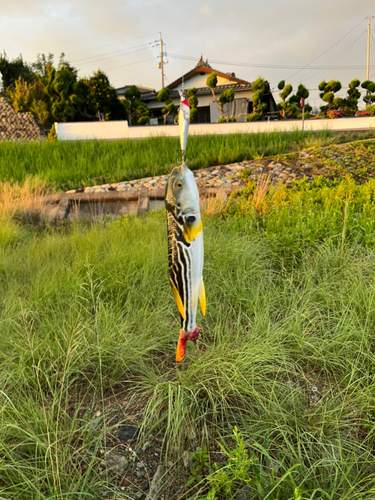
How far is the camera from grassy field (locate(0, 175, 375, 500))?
129 cm

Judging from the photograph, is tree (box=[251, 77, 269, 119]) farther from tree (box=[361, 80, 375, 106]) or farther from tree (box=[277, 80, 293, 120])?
tree (box=[361, 80, 375, 106])

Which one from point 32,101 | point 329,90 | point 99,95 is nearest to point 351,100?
point 329,90

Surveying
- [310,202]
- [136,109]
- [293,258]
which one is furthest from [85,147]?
[136,109]

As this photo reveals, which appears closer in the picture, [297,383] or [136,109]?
[297,383]

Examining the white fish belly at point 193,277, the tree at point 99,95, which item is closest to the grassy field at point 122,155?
the white fish belly at point 193,277

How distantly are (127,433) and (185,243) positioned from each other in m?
0.93

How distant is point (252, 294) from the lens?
8.23 ft

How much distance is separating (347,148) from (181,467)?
826 cm

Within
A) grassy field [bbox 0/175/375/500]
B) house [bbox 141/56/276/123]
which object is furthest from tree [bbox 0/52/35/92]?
grassy field [bbox 0/175/375/500]

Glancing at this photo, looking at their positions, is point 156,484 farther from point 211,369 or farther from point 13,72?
point 13,72

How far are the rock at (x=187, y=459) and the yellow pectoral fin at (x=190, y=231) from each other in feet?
2.93

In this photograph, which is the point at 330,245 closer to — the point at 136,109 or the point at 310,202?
the point at 310,202

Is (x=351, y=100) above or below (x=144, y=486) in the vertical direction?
above

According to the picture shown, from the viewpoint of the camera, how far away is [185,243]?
48.1 inches
